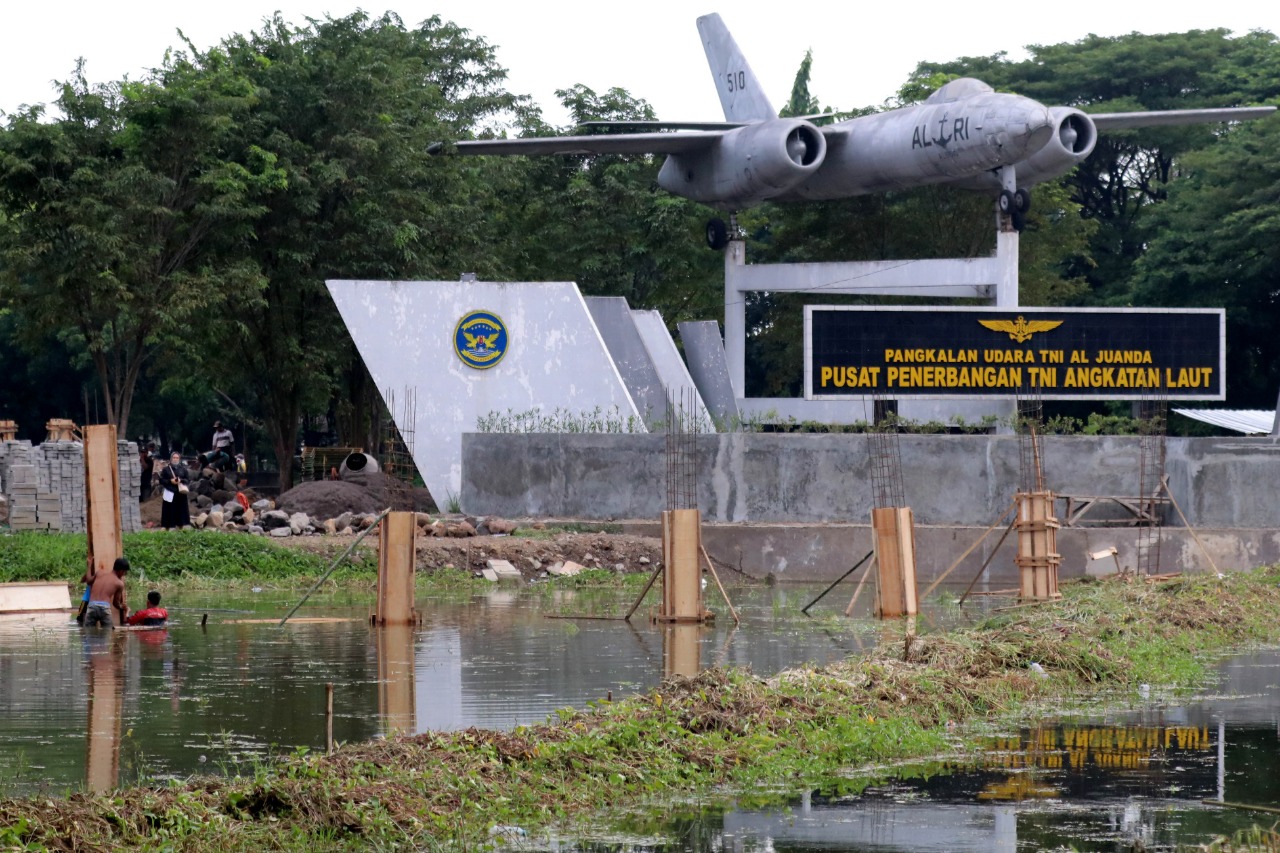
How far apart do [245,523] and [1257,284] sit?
3267 centimetres

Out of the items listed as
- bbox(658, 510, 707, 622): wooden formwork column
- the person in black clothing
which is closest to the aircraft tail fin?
the person in black clothing

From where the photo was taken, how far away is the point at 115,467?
2055 centimetres

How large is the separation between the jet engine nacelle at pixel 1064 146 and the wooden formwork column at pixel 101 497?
71.2 feet

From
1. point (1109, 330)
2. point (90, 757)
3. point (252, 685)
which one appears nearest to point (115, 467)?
point (252, 685)

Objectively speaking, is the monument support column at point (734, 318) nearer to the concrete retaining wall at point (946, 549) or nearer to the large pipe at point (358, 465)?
the large pipe at point (358, 465)

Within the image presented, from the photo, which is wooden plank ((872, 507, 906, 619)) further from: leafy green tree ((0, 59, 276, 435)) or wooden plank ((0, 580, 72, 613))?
leafy green tree ((0, 59, 276, 435))

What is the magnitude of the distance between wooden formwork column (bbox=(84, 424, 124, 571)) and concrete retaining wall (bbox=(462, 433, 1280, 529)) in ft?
36.8

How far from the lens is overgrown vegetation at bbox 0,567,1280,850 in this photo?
8.58 m

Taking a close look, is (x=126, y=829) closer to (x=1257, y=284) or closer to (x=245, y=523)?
(x=245, y=523)

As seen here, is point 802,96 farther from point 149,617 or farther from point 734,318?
point 149,617

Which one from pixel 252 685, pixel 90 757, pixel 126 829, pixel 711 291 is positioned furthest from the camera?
pixel 711 291

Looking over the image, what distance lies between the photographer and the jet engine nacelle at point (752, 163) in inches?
1476

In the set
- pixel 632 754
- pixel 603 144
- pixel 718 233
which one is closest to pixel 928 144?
pixel 718 233

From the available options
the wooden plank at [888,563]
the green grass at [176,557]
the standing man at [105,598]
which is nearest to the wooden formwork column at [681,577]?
the wooden plank at [888,563]
